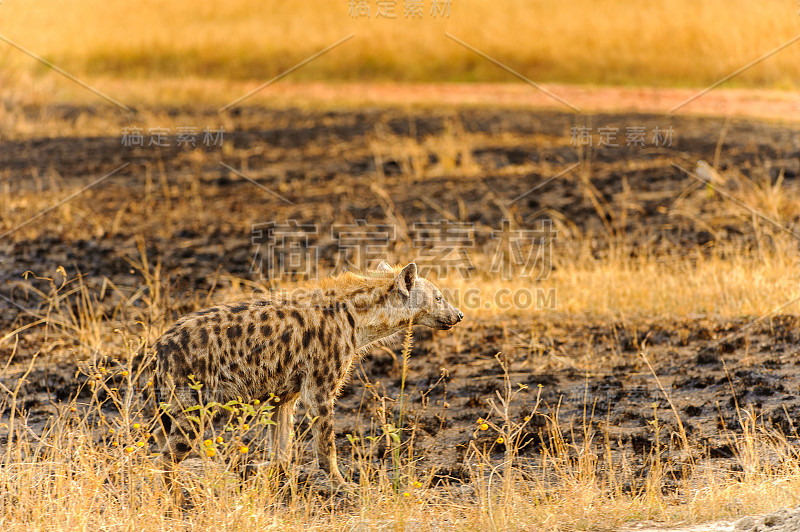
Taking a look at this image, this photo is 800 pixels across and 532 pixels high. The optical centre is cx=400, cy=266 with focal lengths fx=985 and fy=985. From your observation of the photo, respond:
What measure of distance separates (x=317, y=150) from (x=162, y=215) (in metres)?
4.46

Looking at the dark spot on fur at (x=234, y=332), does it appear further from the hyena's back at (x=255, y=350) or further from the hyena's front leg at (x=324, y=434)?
the hyena's front leg at (x=324, y=434)

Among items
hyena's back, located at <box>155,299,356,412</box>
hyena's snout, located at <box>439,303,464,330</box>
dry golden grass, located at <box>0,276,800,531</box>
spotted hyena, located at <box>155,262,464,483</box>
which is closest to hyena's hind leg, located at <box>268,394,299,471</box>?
spotted hyena, located at <box>155,262,464,483</box>

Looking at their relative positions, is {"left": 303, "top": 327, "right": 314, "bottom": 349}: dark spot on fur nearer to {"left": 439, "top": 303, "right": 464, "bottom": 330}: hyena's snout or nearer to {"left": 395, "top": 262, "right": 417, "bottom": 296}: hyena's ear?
{"left": 395, "top": 262, "right": 417, "bottom": 296}: hyena's ear

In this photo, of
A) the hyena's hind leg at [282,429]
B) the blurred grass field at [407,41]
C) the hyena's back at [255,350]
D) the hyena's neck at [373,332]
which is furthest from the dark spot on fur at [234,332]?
the blurred grass field at [407,41]

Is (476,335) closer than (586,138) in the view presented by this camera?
Yes

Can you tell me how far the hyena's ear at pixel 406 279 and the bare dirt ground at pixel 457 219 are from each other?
0.78 metres

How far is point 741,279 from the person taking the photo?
10.2 metres

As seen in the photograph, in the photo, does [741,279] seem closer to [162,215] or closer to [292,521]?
[292,521]

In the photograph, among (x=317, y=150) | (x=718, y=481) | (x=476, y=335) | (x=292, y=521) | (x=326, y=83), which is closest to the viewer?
(x=292, y=521)

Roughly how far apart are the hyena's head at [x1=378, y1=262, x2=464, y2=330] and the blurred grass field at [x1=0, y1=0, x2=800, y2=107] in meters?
18.3

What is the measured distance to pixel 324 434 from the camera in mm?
6672

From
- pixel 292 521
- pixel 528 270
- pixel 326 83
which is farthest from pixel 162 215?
pixel 326 83

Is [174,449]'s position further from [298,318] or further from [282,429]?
[298,318]

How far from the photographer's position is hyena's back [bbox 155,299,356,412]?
618 cm
